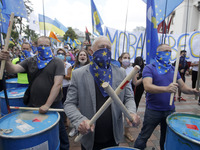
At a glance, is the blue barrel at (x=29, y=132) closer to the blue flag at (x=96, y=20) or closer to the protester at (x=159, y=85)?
the protester at (x=159, y=85)

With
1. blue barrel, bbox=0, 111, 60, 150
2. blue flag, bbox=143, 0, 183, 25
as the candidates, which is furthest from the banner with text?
blue barrel, bbox=0, 111, 60, 150

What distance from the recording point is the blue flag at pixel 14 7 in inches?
116

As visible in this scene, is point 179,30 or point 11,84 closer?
point 11,84

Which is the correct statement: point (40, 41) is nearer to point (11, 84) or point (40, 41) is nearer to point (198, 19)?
point (11, 84)

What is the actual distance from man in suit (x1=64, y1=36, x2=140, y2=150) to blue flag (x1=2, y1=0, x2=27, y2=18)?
2.63 m

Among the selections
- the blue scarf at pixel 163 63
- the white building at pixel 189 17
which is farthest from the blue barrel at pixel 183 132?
the white building at pixel 189 17

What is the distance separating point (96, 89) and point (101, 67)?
0.25 metres

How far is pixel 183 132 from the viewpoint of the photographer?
147cm

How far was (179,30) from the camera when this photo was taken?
23.0 metres

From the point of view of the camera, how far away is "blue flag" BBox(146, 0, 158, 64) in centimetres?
243

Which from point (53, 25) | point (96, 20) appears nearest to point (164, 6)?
point (96, 20)

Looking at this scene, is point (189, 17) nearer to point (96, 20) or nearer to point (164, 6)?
point (96, 20)

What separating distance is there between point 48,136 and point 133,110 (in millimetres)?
993

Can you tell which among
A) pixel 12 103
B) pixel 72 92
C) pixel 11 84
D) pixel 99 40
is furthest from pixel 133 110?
pixel 11 84
